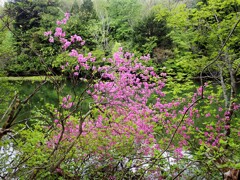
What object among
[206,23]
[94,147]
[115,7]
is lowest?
[94,147]

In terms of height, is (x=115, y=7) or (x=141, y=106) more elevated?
(x=115, y=7)

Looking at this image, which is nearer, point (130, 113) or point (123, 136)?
point (123, 136)

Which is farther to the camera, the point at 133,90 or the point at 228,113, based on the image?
the point at 133,90

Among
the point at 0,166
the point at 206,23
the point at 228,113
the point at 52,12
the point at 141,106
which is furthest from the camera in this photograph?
the point at 52,12

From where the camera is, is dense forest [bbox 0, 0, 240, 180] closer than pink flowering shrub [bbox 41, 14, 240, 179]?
Yes

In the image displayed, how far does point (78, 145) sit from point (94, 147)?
522mm

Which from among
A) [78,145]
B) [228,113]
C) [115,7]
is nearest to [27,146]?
[78,145]

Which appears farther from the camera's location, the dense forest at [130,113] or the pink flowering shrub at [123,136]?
the pink flowering shrub at [123,136]

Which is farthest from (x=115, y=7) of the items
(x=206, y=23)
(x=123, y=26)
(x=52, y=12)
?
(x=206, y=23)

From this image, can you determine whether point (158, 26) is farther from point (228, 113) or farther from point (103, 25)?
point (228, 113)

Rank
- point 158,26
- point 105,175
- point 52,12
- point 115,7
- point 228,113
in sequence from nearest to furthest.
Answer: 1. point 105,175
2. point 228,113
3. point 158,26
4. point 52,12
5. point 115,7

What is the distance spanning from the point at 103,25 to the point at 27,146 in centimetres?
2526

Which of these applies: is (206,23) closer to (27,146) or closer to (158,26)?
(27,146)

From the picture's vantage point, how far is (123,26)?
27.8 m
